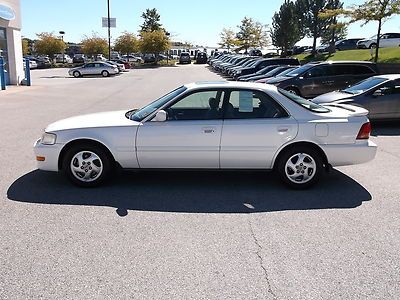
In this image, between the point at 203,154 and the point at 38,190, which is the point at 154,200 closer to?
the point at 203,154

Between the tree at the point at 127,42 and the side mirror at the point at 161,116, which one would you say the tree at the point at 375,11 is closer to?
the side mirror at the point at 161,116

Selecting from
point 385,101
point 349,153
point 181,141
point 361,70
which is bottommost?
point 349,153

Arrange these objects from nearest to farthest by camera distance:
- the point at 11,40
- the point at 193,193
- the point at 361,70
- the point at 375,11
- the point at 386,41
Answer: the point at 193,193 → the point at 361,70 → the point at 375,11 → the point at 11,40 → the point at 386,41

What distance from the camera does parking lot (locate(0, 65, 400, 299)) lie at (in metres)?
2.97

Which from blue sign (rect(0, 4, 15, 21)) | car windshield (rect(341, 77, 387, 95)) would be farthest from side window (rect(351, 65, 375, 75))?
blue sign (rect(0, 4, 15, 21))

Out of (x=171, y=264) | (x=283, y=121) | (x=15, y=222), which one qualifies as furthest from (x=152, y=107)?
(x=171, y=264)

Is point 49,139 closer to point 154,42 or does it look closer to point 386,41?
point 386,41

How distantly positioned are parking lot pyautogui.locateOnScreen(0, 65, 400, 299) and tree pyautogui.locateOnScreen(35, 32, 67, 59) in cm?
5427

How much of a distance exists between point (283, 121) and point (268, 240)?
1.87 metres

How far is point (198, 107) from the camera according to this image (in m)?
5.30

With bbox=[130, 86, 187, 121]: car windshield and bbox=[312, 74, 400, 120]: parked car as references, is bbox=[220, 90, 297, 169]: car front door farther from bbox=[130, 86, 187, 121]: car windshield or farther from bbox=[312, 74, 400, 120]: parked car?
bbox=[312, 74, 400, 120]: parked car

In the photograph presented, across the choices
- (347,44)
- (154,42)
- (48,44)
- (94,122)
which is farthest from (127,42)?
(94,122)

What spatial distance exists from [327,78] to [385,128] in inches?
148

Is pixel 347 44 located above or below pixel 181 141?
above
